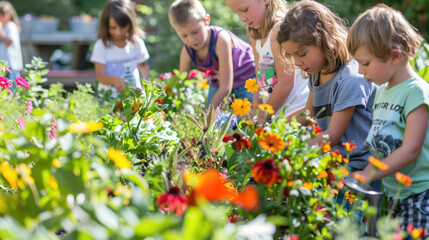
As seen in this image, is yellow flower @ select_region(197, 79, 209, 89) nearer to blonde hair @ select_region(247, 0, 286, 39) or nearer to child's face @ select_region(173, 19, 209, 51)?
child's face @ select_region(173, 19, 209, 51)

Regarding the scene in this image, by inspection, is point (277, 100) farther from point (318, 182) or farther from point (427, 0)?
point (427, 0)

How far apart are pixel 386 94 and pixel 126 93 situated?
228 centimetres

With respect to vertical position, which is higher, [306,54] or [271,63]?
[306,54]

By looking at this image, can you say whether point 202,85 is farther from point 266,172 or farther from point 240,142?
point 266,172

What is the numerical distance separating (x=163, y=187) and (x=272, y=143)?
0.37m

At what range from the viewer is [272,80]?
2.94 m

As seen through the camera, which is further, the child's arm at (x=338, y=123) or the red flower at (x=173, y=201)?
the child's arm at (x=338, y=123)

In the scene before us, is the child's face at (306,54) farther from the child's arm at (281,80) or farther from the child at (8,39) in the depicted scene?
the child at (8,39)

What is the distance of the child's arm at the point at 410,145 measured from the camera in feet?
5.16

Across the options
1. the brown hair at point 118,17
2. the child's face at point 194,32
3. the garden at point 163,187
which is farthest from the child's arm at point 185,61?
the garden at point 163,187

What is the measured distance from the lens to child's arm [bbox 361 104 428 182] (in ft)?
5.16

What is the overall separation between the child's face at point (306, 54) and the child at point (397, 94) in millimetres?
338

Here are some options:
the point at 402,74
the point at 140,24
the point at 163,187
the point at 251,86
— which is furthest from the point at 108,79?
the point at 140,24

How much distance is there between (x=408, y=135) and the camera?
1.59m
